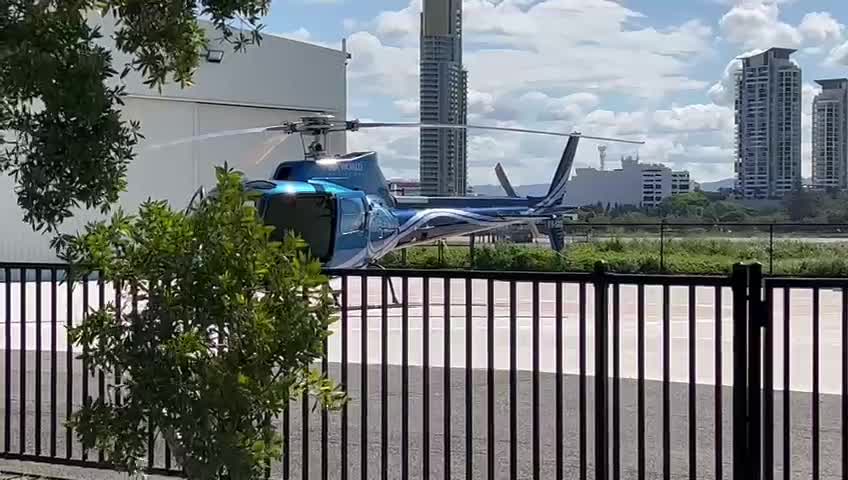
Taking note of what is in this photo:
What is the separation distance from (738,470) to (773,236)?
2130 cm

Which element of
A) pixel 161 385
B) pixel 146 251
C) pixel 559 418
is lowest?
pixel 559 418

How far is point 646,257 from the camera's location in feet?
79.0

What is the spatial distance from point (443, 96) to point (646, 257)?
1143 centimetres

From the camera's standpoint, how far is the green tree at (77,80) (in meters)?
3.55

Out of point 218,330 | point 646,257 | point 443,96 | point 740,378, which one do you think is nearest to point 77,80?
point 218,330

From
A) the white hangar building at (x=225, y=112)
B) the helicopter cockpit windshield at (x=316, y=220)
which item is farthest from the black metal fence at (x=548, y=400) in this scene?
the white hangar building at (x=225, y=112)

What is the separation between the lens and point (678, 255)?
24.8 metres

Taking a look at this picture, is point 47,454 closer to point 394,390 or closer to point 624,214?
point 394,390

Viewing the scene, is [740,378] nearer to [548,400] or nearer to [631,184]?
[548,400]

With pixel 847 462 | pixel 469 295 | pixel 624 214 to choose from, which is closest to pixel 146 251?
pixel 469 295

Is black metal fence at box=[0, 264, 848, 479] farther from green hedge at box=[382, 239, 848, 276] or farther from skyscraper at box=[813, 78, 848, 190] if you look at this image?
skyscraper at box=[813, 78, 848, 190]

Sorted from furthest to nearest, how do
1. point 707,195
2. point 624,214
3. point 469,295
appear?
point 707,195, point 624,214, point 469,295

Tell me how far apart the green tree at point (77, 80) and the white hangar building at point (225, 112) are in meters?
19.0

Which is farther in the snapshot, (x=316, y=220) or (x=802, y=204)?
(x=802, y=204)
